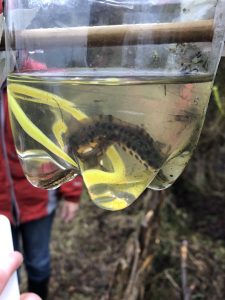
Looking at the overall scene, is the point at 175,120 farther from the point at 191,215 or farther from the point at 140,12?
the point at 191,215

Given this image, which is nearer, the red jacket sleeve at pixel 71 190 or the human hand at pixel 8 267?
the human hand at pixel 8 267

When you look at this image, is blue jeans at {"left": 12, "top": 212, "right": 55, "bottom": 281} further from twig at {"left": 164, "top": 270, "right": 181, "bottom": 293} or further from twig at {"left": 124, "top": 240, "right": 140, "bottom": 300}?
twig at {"left": 164, "top": 270, "right": 181, "bottom": 293}

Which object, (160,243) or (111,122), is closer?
(111,122)

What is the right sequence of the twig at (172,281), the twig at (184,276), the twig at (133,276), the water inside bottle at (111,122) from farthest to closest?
the twig at (172,281) < the twig at (184,276) < the twig at (133,276) < the water inside bottle at (111,122)

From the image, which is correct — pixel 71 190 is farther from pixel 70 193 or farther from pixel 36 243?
pixel 36 243

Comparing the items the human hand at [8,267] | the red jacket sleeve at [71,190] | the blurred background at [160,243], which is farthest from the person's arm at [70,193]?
the human hand at [8,267]

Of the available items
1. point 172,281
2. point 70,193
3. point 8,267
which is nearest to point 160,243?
point 172,281

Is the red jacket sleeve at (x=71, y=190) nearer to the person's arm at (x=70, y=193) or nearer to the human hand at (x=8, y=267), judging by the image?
the person's arm at (x=70, y=193)
